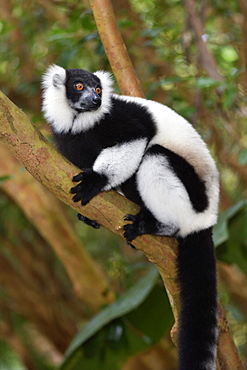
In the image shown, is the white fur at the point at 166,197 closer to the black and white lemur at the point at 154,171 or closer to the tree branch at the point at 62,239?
the black and white lemur at the point at 154,171

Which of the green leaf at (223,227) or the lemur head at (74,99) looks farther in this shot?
the green leaf at (223,227)

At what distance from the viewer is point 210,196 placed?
314 centimetres

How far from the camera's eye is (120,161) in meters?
2.94

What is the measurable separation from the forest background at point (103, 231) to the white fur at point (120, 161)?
0.62 meters

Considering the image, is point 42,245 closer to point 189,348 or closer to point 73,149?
point 73,149

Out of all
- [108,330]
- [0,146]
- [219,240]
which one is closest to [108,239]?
[0,146]

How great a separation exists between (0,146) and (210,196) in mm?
3407

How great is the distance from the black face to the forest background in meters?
0.56

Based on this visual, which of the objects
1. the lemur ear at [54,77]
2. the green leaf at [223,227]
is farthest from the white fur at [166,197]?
the lemur ear at [54,77]

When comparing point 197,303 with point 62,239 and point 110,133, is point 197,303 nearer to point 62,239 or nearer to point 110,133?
point 110,133

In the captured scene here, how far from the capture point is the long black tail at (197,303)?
8.59 feet

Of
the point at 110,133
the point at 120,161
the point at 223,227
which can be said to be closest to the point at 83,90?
the point at 110,133

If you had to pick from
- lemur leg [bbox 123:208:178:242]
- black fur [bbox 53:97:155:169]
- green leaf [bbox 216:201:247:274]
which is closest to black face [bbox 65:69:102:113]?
black fur [bbox 53:97:155:169]

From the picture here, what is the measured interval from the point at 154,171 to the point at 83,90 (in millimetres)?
706
